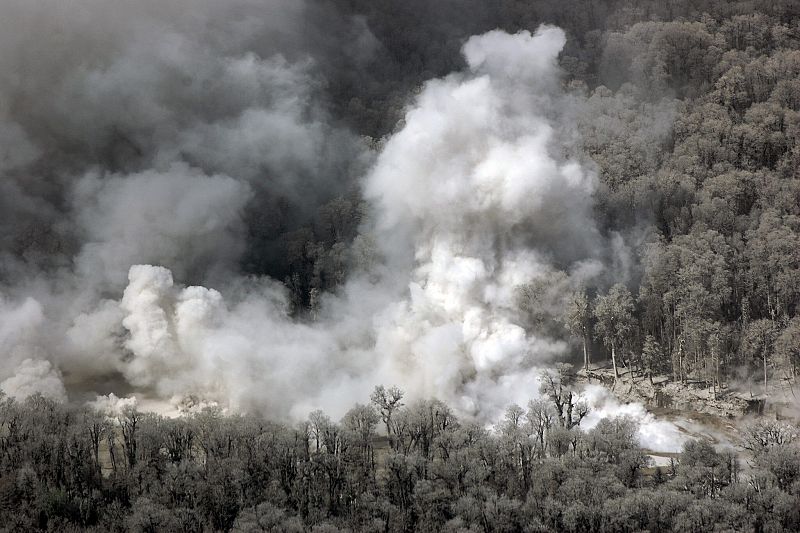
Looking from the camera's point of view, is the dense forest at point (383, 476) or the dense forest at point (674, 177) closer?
the dense forest at point (383, 476)

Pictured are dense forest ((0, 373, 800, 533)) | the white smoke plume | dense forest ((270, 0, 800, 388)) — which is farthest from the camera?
dense forest ((270, 0, 800, 388))

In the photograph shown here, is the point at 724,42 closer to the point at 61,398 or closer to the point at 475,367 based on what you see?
the point at 475,367

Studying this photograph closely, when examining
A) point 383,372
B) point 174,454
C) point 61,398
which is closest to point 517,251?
point 383,372

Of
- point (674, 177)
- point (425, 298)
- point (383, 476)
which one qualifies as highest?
point (674, 177)

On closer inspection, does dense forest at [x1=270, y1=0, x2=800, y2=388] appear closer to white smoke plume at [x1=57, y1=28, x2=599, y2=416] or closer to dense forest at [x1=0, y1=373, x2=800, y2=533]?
white smoke plume at [x1=57, y1=28, x2=599, y2=416]

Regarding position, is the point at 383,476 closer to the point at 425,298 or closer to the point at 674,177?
the point at 425,298

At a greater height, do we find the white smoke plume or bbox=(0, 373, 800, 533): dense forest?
the white smoke plume

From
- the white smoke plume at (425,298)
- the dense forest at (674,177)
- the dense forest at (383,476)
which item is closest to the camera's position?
the dense forest at (383,476)

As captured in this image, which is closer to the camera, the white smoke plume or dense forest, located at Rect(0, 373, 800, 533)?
dense forest, located at Rect(0, 373, 800, 533)

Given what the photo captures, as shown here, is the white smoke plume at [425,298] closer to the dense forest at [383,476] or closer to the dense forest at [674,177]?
the dense forest at [674,177]

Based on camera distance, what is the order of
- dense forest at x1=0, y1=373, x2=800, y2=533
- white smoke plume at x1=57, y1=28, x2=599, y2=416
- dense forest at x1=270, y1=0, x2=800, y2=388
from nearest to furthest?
dense forest at x1=0, y1=373, x2=800, y2=533 < white smoke plume at x1=57, y1=28, x2=599, y2=416 < dense forest at x1=270, y1=0, x2=800, y2=388
